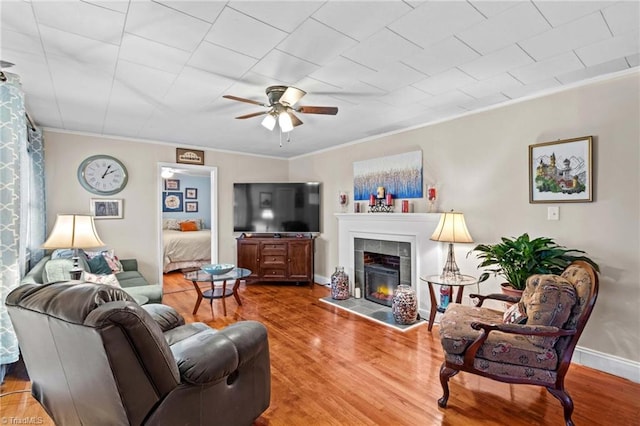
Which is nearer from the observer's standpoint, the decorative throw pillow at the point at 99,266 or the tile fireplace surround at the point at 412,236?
the tile fireplace surround at the point at 412,236

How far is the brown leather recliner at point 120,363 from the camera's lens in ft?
4.17

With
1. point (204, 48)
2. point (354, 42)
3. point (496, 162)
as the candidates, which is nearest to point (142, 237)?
point (204, 48)

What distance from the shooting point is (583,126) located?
2.73 meters

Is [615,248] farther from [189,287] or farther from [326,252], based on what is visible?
[189,287]

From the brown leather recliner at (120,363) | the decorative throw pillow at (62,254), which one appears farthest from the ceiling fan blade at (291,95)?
the decorative throw pillow at (62,254)

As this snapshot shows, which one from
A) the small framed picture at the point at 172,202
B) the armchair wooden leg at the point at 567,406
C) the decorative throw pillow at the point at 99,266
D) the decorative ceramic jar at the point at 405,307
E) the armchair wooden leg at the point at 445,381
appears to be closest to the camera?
the armchair wooden leg at the point at 567,406

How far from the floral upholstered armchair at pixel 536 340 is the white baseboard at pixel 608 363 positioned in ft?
3.25

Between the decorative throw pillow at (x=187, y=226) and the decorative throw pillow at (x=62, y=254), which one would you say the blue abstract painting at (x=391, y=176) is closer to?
the decorative throw pillow at (x=62, y=254)

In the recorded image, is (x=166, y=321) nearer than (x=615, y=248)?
Yes

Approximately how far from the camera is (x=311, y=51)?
7.14ft

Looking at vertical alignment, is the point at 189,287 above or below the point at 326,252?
below

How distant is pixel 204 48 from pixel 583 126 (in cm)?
304

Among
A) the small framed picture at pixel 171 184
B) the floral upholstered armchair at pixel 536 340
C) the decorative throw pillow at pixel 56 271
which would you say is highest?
the small framed picture at pixel 171 184
